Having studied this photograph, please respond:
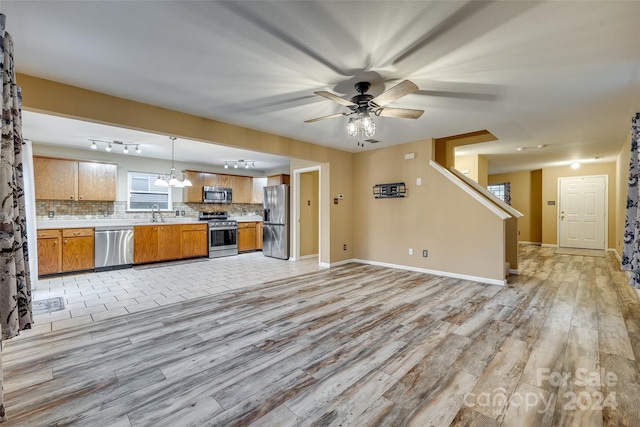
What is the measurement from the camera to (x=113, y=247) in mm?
5398

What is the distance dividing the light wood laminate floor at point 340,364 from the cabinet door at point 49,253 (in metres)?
2.94

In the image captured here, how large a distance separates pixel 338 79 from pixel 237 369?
8.80 feet

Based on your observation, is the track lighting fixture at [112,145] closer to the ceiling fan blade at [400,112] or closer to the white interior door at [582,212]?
the ceiling fan blade at [400,112]

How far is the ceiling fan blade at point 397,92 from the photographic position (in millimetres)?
2240

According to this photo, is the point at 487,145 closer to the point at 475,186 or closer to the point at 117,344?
the point at 475,186

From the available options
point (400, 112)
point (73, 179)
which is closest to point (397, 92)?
point (400, 112)

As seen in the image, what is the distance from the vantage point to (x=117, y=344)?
2439 millimetres

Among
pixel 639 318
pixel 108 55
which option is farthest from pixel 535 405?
pixel 108 55

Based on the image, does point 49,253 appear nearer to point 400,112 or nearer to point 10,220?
point 10,220

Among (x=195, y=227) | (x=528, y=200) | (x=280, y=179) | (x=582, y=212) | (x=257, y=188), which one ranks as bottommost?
(x=195, y=227)

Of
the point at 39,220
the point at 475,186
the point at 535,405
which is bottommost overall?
the point at 535,405

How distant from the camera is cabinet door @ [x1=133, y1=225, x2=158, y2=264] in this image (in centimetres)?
569

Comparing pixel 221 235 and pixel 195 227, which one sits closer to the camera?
pixel 195 227

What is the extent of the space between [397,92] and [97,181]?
627 cm
